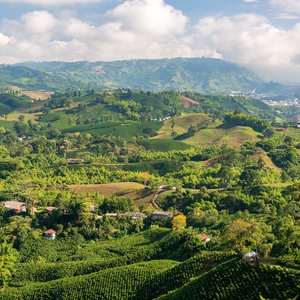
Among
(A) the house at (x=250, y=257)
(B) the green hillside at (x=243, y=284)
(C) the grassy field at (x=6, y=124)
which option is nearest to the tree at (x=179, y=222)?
(A) the house at (x=250, y=257)

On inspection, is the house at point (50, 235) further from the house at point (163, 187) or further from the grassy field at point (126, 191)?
the house at point (163, 187)

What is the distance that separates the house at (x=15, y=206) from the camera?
60281 millimetres

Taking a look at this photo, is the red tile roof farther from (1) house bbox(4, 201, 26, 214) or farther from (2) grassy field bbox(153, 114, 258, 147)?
(2) grassy field bbox(153, 114, 258, 147)

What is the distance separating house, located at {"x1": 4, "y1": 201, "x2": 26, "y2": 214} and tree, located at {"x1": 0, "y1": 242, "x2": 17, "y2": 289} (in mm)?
10397

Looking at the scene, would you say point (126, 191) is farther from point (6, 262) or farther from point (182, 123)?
point (182, 123)

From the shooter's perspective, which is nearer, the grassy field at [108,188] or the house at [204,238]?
the house at [204,238]

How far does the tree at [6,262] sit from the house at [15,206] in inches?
409

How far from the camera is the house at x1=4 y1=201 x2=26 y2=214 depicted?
6028cm

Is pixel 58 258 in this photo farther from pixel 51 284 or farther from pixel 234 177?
pixel 234 177

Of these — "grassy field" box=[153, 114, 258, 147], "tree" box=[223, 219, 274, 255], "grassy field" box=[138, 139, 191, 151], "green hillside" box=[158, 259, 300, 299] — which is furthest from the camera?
"grassy field" box=[153, 114, 258, 147]

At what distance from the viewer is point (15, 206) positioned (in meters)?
62.8

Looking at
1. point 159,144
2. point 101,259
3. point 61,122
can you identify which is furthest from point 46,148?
point 101,259

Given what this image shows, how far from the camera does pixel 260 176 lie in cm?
7425

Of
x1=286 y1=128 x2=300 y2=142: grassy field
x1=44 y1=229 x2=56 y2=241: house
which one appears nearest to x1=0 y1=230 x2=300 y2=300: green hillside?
x1=44 y1=229 x2=56 y2=241: house
